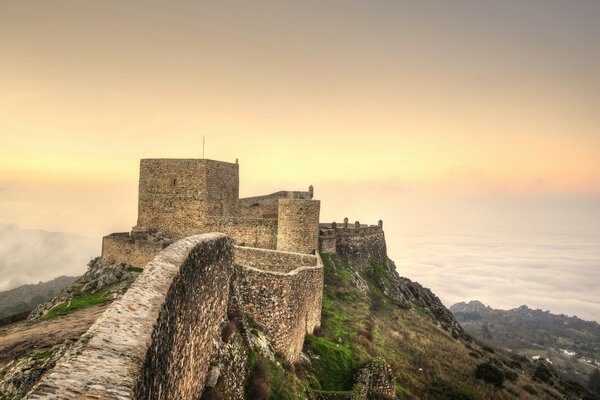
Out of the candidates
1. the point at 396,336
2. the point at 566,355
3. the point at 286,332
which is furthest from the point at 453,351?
the point at 566,355

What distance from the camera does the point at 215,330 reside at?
29.0ft

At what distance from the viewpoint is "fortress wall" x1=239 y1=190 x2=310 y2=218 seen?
3656cm

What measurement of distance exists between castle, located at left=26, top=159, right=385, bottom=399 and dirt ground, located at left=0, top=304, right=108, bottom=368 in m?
3.66

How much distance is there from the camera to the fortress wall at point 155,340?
3666 millimetres

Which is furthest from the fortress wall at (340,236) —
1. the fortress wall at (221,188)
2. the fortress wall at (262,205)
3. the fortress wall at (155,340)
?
the fortress wall at (155,340)

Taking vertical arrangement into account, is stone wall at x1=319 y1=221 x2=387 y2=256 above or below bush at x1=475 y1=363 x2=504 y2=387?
above

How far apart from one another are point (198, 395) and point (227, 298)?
340 cm

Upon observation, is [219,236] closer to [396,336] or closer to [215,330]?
[215,330]

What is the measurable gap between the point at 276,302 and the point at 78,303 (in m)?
10.3

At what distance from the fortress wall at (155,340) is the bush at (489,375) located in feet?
78.9

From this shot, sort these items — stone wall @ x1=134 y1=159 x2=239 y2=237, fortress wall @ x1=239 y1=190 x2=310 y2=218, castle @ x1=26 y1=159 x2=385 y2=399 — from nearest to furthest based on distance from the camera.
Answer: castle @ x1=26 y1=159 x2=385 y2=399 < stone wall @ x1=134 y1=159 x2=239 y2=237 < fortress wall @ x1=239 y1=190 x2=310 y2=218

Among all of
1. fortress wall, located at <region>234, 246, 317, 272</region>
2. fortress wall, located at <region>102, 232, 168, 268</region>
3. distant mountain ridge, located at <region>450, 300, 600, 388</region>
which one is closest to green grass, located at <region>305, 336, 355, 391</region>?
fortress wall, located at <region>234, 246, 317, 272</region>

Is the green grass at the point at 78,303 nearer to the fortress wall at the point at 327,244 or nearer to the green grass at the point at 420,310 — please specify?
the fortress wall at the point at 327,244

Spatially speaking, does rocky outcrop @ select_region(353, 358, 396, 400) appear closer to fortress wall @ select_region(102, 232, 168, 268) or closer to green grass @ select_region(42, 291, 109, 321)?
green grass @ select_region(42, 291, 109, 321)
